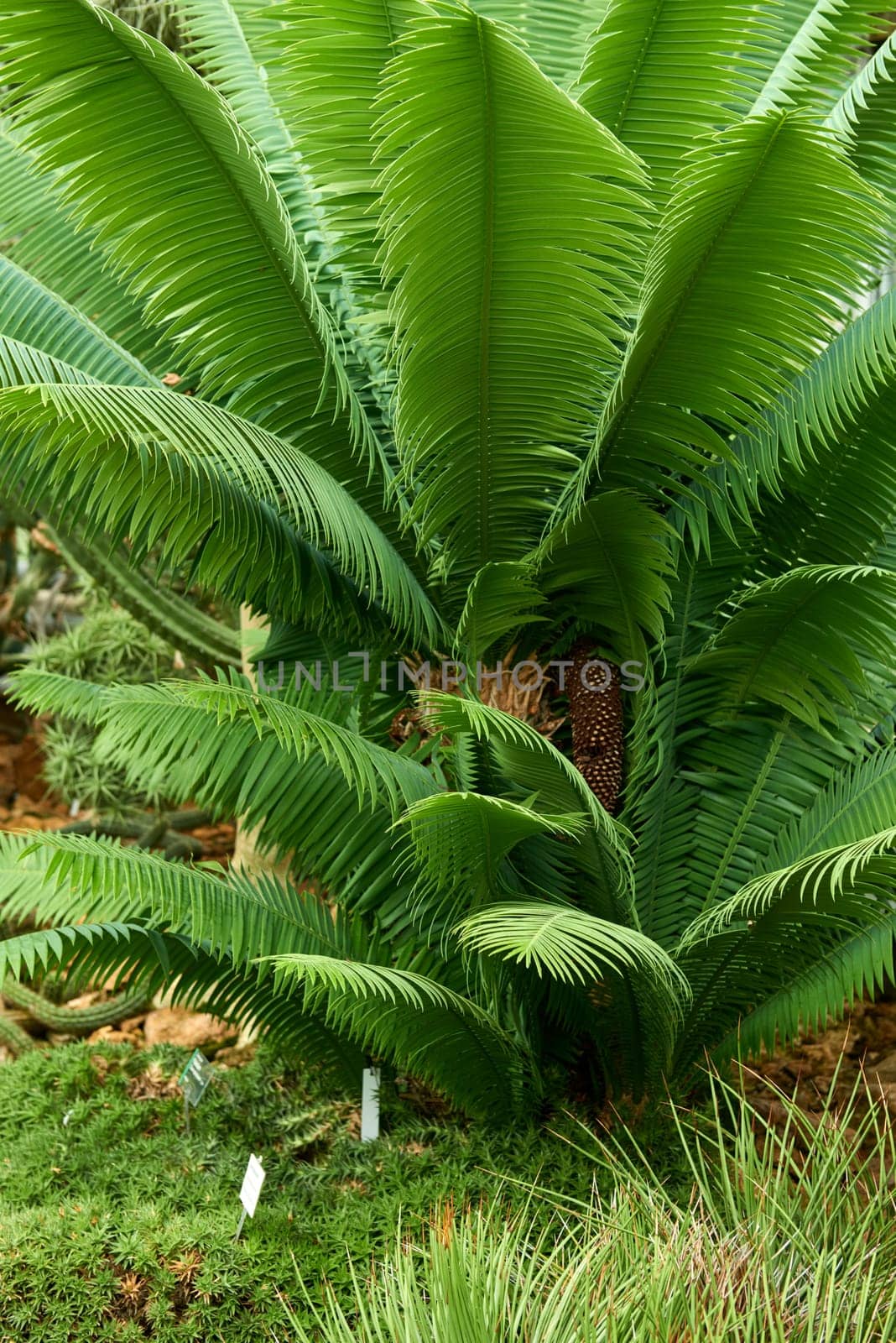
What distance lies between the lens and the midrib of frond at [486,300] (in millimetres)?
2188

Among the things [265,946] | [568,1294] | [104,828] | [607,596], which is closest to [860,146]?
[607,596]

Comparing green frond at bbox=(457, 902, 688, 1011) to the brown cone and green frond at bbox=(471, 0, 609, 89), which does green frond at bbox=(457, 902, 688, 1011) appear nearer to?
the brown cone

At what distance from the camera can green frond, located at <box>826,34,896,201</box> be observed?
310 cm

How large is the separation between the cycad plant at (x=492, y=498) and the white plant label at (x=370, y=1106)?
0.44 feet

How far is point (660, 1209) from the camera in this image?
89.7 inches

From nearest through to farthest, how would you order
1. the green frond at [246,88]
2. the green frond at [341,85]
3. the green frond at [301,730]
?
the green frond at [301,730] → the green frond at [341,85] → the green frond at [246,88]

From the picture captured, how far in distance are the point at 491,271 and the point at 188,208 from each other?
2.49ft

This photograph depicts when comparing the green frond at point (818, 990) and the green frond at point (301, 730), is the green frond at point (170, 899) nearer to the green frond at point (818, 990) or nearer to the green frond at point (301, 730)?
the green frond at point (301, 730)

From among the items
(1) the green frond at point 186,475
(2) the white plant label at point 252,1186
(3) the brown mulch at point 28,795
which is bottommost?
(3) the brown mulch at point 28,795

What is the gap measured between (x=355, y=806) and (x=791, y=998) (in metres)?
1.20

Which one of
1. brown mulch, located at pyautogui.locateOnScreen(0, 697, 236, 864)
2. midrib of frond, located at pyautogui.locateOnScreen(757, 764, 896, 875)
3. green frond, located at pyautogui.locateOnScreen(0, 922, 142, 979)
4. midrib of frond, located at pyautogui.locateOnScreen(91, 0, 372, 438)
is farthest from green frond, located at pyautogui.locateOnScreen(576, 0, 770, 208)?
brown mulch, located at pyautogui.locateOnScreen(0, 697, 236, 864)

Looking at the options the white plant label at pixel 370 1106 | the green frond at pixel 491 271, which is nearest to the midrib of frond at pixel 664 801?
the green frond at pixel 491 271

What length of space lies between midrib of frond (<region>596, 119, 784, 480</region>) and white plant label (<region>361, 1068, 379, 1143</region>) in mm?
1774

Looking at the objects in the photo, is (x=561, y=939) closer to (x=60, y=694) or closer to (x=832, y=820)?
(x=832, y=820)
